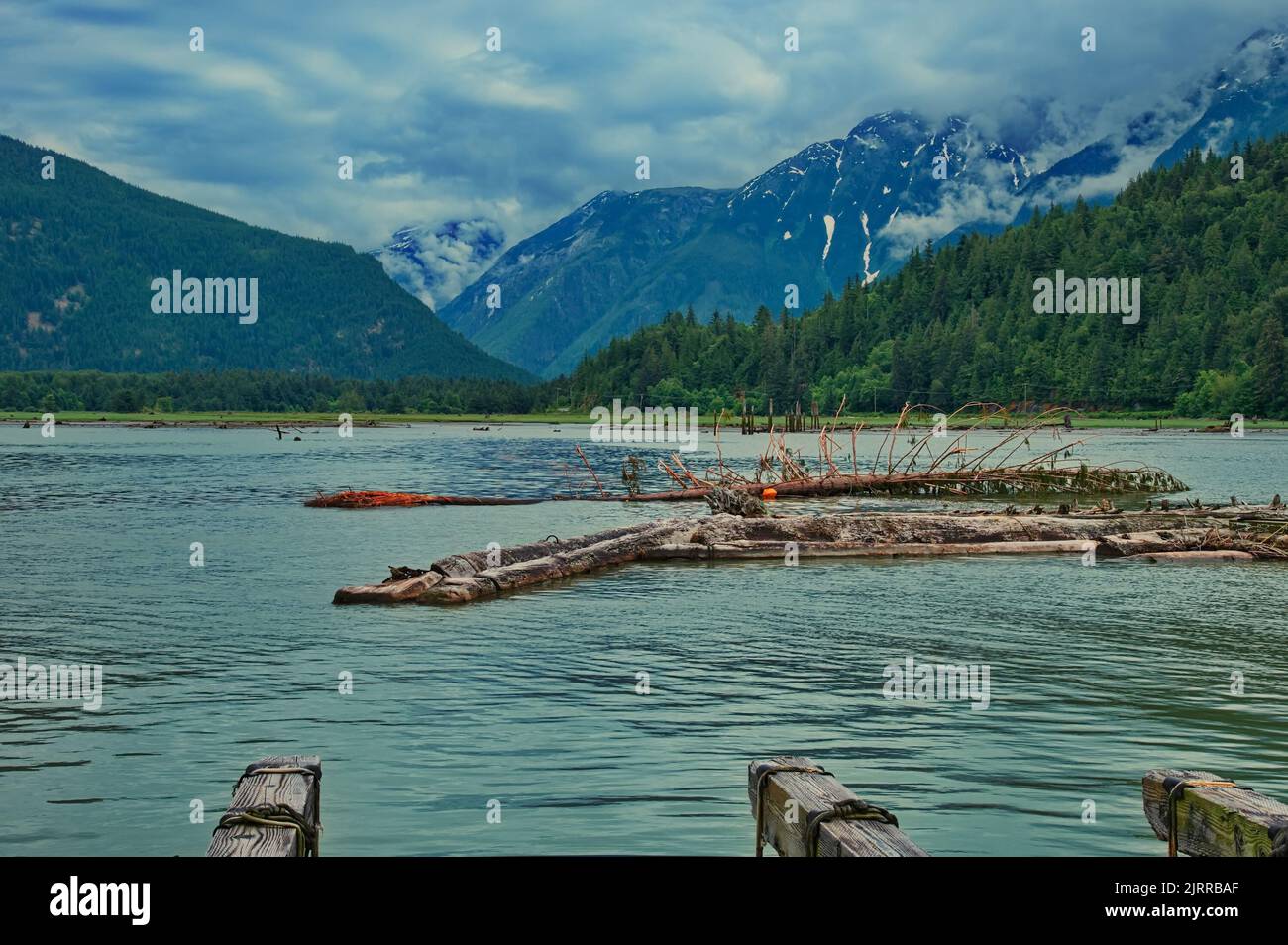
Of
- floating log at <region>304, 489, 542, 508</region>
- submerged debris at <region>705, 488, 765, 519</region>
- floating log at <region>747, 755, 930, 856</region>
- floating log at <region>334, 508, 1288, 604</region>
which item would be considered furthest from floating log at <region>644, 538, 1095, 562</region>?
floating log at <region>747, 755, 930, 856</region>

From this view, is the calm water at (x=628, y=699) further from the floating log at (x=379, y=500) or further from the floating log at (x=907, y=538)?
the floating log at (x=379, y=500)

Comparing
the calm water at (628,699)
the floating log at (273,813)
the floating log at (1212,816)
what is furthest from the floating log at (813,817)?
the floating log at (273,813)

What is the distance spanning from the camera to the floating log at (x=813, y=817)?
26.2 feet

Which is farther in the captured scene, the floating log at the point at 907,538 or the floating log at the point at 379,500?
the floating log at the point at 379,500

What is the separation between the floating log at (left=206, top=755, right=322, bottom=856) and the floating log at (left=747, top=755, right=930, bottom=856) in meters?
3.22

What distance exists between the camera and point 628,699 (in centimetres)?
1633

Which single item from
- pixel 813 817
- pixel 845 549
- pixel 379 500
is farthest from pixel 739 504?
pixel 813 817

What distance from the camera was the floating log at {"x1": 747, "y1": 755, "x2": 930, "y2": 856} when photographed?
799 cm

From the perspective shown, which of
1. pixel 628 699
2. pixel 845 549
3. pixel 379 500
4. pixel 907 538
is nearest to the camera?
pixel 628 699

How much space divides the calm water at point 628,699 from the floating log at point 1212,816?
111 centimetres

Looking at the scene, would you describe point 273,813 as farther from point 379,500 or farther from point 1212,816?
point 379,500

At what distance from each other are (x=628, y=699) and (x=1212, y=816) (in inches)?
336
